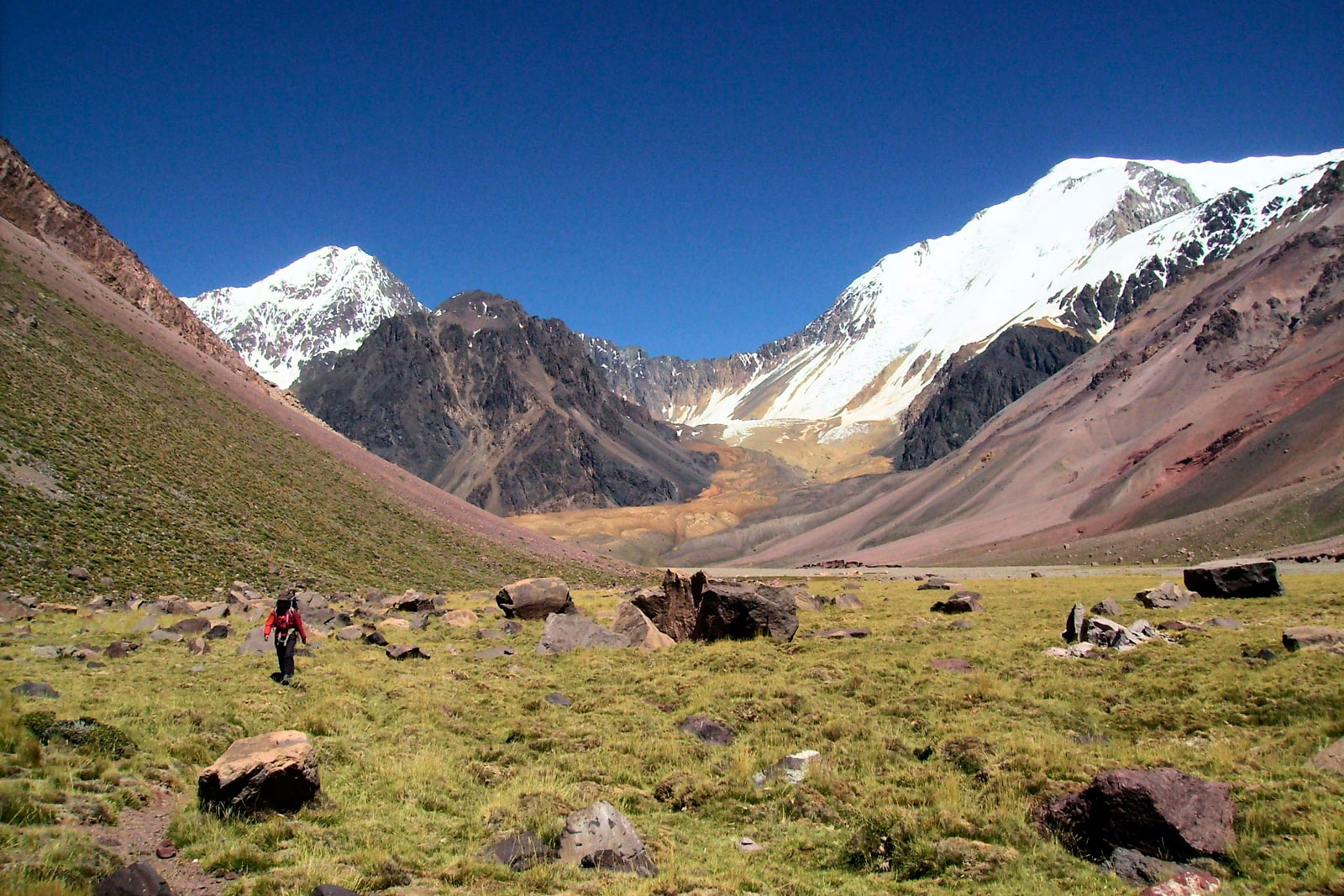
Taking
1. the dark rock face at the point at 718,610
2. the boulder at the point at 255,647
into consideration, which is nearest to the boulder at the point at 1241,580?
the dark rock face at the point at 718,610

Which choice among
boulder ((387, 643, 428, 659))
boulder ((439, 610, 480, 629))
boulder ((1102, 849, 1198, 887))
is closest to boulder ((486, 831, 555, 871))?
boulder ((1102, 849, 1198, 887))

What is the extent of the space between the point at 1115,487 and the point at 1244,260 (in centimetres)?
10439

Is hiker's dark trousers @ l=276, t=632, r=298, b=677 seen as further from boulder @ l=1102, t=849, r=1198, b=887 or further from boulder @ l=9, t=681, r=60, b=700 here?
boulder @ l=1102, t=849, r=1198, b=887

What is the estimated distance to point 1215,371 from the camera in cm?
14988

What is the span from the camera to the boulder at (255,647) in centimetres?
2372

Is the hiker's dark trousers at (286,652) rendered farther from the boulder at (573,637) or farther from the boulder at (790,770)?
the boulder at (790,770)

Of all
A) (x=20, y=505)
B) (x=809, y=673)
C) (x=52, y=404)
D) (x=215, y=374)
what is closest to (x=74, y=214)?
(x=215, y=374)

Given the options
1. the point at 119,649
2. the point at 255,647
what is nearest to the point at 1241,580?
the point at 255,647

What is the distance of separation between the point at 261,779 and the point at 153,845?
1.55m

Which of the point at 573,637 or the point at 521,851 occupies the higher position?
the point at 521,851

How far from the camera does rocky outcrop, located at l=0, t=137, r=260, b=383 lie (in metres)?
89.1

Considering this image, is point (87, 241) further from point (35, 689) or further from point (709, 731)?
point (709, 731)

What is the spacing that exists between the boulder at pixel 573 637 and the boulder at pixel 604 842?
15.5 m

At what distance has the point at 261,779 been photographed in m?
12.2
